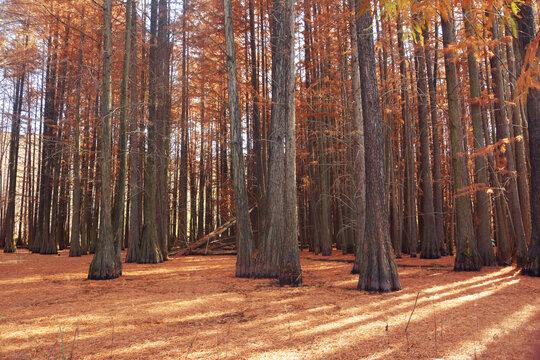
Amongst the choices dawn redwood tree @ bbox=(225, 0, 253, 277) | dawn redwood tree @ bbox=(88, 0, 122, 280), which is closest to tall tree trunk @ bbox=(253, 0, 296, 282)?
dawn redwood tree @ bbox=(225, 0, 253, 277)

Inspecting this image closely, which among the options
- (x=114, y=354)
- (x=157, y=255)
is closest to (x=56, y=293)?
(x=114, y=354)

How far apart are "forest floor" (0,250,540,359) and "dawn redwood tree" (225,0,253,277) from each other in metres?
1.04

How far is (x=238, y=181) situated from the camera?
9.71 metres

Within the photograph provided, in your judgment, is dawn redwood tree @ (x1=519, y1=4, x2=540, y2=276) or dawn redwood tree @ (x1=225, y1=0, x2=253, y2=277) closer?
dawn redwood tree @ (x1=519, y1=4, x2=540, y2=276)

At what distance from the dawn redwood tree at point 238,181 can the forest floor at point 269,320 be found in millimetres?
1040

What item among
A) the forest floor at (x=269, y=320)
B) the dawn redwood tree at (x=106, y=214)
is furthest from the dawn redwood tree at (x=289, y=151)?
the dawn redwood tree at (x=106, y=214)

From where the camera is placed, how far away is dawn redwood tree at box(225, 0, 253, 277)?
9.48 metres

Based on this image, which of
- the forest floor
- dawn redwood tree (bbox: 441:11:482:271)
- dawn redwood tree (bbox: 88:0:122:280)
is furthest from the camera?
dawn redwood tree (bbox: 441:11:482:271)

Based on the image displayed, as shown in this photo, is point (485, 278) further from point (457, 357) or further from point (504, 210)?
point (457, 357)

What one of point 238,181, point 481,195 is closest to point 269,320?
Result: point 238,181

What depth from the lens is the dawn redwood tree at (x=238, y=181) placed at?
9.48 m

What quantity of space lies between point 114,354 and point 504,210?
11.9 m

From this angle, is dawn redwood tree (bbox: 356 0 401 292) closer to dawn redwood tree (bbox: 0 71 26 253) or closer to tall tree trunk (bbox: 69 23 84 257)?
tall tree trunk (bbox: 69 23 84 257)

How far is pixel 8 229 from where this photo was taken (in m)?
19.6
